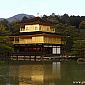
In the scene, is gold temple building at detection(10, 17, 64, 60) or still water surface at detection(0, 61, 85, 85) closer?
still water surface at detection(0, 61, 85, 85)

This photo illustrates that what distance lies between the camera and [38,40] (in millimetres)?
48750

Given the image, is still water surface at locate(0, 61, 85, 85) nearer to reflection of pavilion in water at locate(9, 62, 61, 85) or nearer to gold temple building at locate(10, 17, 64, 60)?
reflection of pavilion in water at locate(9, 62, 61, 85)

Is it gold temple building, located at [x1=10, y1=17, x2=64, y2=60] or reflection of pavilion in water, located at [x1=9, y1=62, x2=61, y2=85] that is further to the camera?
gold temple building, located at [x1=10, y1=17, x2=64, y2=60]

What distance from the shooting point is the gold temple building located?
4841cm

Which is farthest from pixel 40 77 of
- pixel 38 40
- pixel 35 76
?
pixel 38 40

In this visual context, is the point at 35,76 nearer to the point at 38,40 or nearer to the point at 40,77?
the point at 40,77

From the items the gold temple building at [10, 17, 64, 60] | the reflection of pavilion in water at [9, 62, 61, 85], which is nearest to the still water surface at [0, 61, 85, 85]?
the reflection of pavilion in water at [9, 62, 61, 85]

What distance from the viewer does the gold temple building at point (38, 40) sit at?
48406 mm

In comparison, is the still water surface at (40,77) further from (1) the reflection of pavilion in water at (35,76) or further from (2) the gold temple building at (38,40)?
(2) the gold temple building at (38,40)

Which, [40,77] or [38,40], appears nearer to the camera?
[40,77]

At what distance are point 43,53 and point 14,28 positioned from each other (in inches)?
920

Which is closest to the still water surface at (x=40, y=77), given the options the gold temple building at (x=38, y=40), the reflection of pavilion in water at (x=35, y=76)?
the reflection of pavilion in water at (x=35, y=76)

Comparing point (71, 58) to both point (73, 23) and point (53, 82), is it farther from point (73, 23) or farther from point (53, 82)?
point (73, 23)

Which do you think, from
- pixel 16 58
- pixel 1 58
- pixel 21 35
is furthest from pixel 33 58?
Result: pixel 21 35
